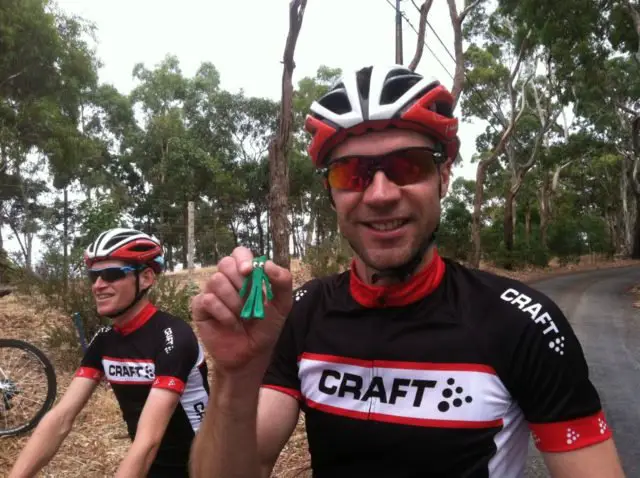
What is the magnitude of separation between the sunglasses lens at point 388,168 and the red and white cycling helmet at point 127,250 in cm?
203

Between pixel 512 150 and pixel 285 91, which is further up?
pixel 512 150

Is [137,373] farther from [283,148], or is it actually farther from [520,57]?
[520,57]

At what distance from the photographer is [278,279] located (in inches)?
51.8

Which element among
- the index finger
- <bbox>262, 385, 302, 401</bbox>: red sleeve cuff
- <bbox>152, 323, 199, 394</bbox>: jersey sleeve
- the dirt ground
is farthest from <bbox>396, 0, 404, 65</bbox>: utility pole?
the index finger

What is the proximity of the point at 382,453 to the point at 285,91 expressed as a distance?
314 inches

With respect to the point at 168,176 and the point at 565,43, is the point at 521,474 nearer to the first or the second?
the point at 565,43

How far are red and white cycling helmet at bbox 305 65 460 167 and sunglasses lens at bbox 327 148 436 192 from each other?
0.09 metres

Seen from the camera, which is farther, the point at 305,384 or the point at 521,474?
the point at 305,384

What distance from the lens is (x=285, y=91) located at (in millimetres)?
8867

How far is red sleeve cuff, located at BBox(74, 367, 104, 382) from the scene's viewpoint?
306cm

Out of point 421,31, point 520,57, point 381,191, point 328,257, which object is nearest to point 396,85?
point 381,191

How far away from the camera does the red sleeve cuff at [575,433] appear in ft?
4.79

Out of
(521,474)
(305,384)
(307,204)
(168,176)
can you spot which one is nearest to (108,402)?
(305,384)

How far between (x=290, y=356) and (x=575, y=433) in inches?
35.0
